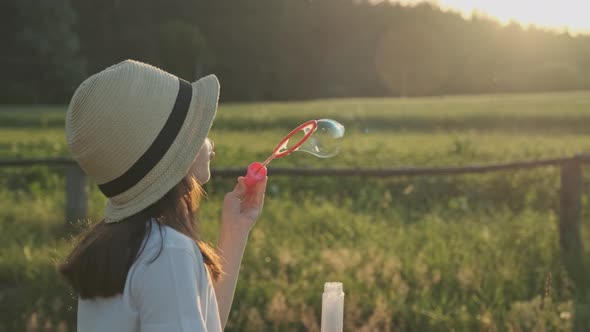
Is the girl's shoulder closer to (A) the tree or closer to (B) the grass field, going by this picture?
(B) the grass field

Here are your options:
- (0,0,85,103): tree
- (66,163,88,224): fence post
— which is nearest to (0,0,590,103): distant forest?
(0,0,85,103): tree

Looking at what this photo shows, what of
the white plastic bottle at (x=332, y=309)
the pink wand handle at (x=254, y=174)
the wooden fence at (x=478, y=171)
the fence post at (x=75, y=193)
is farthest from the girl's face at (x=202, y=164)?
the fence post at (x=75, y=193)

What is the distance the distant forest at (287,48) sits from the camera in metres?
52.3

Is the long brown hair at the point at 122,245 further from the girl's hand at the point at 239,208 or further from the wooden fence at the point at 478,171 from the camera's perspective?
the wooden fence at the point at 478,171

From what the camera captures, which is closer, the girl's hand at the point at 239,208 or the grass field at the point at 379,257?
the girl's hand at the point at 239,208

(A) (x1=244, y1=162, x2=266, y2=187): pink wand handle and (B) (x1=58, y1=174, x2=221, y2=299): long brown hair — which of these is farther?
(A) (x1=244, y1=162, x2=266, y2=187): pink wand handle

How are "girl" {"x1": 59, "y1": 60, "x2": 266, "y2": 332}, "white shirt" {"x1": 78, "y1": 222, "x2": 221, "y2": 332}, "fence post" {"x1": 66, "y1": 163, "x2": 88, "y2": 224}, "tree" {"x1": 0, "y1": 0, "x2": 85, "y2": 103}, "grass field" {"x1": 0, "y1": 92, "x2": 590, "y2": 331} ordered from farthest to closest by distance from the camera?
"tree" {"x1": 0, "y1": 0, "x2": 85, "y2": 103}
"fence post" {"x1": 66, "y1": 163, "x2": 88, "y2": 224}
"grass field" {"x1": 0, "y1": 92, "x2": 590, "y2": 331}
"girl" {"x1": 59, "y1": 60, "x2": 266, "y2": 332}
"white shirt" {"x1": 78, "y1": 222, "x2": 221, "y2": 332}

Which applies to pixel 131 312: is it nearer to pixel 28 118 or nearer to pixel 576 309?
pixel 576 309

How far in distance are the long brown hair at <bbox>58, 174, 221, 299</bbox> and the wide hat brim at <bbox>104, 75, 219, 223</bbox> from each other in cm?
3

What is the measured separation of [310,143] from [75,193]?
431cm

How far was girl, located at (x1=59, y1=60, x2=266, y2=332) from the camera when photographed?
183cm

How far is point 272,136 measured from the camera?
60.4 feet

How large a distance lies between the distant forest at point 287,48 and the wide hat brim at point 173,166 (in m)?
51.4

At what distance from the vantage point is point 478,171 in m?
6.25
